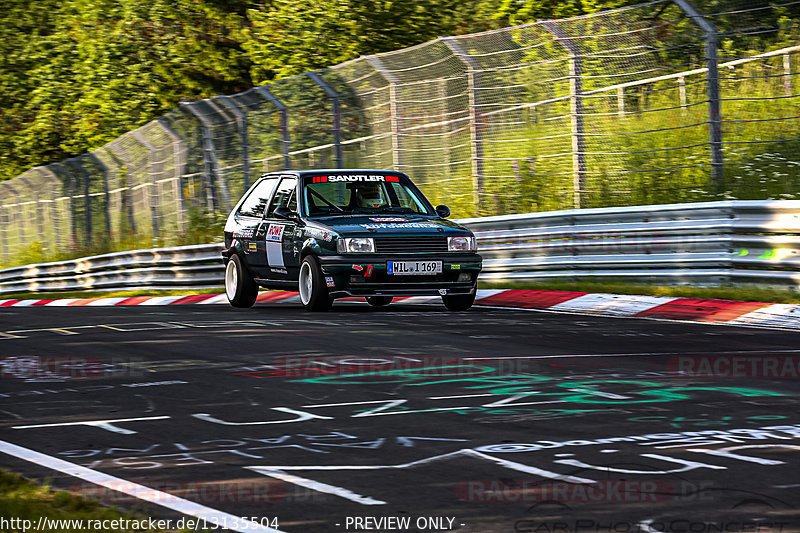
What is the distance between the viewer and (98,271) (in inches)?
1082

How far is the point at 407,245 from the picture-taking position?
529 inches

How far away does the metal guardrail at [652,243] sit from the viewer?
1284cm

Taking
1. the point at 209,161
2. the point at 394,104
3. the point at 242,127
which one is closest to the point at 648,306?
the point at 394,104

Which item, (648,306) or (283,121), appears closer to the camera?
(648,306)

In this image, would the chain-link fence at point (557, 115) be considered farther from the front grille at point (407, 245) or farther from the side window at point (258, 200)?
the side window at point (258, 200)

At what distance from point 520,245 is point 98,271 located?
13656 millimetres

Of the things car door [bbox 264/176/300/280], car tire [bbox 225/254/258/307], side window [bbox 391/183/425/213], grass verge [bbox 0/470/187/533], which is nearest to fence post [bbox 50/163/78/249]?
car tire [bbox 225/254/258/307]

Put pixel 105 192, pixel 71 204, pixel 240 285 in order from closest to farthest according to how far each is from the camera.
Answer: pixel 240 285
pixel 105 192
pixel 71 204

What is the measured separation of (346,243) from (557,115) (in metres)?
4.86

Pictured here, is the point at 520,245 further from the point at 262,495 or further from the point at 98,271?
the point at 98,271

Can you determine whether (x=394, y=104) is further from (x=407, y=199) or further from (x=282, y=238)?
(x=282, y=238)

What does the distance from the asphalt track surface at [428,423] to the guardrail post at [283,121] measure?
10586mm

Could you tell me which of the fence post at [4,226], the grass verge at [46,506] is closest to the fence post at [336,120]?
the grass verge at [46,506]

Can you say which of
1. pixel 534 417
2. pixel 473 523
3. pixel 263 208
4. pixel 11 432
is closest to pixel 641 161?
pixel 263 208
